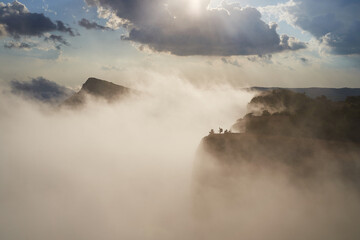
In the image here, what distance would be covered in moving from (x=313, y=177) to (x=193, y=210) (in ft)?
45.5

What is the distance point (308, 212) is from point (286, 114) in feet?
31.8

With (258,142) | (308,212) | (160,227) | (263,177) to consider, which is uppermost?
Result: (258,142)

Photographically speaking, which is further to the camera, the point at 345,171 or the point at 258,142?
the point at 258,142

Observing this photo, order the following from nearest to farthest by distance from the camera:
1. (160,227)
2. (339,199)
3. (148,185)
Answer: (339,199), (160,227), (148,185)

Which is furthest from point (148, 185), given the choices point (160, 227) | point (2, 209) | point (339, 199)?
point (2, 209)

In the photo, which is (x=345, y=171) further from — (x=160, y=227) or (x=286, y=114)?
(x=160, y=227)

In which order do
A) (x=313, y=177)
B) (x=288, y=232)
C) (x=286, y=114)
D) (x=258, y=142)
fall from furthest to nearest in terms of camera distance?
(x=286, y=114) < (x=258, y=142) < (x=288, y=232) < (x=313, y=177)

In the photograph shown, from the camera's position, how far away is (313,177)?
21516mm

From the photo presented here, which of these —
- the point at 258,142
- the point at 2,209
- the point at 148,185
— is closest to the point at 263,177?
the point at 258,142

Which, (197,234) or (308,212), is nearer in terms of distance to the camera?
(308,212)

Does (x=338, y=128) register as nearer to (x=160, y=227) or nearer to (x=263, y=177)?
(x=263, y=177)

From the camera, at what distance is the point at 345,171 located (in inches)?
782

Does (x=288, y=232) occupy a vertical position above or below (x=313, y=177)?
below

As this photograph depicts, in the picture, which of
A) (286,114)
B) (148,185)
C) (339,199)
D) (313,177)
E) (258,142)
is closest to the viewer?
(339,199)
